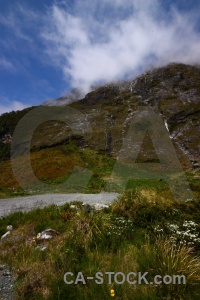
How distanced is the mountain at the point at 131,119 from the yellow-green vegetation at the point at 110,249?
30235 millimetres

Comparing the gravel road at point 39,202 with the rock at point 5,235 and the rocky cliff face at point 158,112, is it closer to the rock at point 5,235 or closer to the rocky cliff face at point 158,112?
the rock at point 5,235

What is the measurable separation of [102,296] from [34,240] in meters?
4.03

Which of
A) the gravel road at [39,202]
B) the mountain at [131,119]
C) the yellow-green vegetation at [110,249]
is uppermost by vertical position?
the mountain at [131,119]

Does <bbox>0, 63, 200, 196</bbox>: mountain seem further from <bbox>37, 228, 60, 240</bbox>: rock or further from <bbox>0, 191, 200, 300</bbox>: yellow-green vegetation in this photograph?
<bbox>37, 228, 60, 240</bbox>: rock

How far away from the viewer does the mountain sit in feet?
186

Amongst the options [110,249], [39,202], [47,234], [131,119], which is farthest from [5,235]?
[131,119]

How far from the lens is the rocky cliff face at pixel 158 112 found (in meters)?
57.0

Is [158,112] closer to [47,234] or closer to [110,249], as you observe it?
[47,234]

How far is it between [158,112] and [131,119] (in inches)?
354

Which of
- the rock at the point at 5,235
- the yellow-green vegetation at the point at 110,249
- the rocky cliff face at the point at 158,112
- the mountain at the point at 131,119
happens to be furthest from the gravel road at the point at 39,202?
the rocky cliff face at the point at 158,112

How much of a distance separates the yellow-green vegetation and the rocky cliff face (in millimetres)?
39815

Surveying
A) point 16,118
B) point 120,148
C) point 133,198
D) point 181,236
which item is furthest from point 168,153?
point 16,118

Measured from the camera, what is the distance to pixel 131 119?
69.9 m

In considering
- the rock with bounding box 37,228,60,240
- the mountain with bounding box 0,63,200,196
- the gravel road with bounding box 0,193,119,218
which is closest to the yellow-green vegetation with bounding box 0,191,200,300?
the rock with bounding box 37,228,60,240
